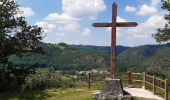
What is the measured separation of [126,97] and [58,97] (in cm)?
738

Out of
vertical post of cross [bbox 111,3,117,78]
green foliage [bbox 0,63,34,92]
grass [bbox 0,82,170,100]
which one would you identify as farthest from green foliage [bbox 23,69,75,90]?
vertical post of cross [bbox 111,3,117,78]

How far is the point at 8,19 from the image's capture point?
35906 millimetres

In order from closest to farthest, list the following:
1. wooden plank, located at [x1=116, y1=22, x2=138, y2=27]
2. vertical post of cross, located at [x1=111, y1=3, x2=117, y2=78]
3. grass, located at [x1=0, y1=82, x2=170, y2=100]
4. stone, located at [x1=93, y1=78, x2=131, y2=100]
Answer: vertical post of cross, located at [x1=111, y1=3, x2=117, y2=78], wooden plank, located at [x1=116, y1=22, x2=138, y2=27], stone, located at [x1=93, y1=78, x2=131, y2=100], grass, located at [x1=0, y1=82, x2=170, y2=100]

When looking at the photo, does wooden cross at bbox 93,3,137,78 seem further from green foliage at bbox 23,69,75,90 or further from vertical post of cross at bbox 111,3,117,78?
green foliage at bbox 23,69,75,90

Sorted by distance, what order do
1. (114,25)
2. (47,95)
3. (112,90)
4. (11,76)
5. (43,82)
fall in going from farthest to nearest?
1. (43,82)
2. (11,76)
3. (47,95)
4. (112,90)
5. (114,25)

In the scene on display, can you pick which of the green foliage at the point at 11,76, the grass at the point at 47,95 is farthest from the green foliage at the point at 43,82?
the grass at the point at 47,95

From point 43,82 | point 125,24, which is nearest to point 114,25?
point 125,24

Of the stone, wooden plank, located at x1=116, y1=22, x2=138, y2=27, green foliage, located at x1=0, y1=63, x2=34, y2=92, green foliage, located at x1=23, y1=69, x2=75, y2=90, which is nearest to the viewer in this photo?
wooden plank, located at x1=116, y1=22, x2=138, y2=27

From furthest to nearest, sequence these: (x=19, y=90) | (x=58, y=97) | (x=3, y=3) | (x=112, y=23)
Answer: (x=3, y=3) → (x=19, y=90) → (x=58, y=97) → (x=112, y=23)

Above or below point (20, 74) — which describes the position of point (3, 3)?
above

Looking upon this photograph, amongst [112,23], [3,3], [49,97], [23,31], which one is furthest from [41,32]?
[112,23]

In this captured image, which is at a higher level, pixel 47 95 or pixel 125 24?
pixel 125 24

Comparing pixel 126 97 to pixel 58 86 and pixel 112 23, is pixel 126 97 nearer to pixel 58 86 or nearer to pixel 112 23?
pixel 112 23

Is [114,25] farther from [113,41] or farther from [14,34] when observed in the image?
[14,34]
